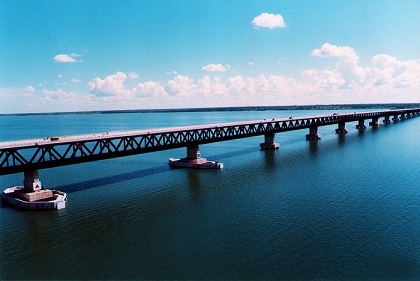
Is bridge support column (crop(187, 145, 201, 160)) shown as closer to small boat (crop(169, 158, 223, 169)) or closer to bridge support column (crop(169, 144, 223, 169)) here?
bridge support column (crop(169, 144, 223, 169))

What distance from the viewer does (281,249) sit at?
98.3ft

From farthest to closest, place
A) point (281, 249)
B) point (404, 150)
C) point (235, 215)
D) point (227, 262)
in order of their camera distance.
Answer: point (404, 150) < point (235, 215) < point (281, 249) < point (227, 262)

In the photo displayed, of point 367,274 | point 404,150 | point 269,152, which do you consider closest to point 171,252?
point 367,274

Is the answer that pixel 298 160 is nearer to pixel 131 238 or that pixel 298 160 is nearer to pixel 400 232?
pixel 400 232

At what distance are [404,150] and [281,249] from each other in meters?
71.9

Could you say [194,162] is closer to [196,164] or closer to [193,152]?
[196,164]

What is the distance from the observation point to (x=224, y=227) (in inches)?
1395

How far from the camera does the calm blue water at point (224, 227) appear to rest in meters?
27.2

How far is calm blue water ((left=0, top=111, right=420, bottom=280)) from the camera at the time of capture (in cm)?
2716

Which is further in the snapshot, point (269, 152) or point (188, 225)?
point (269, 152)

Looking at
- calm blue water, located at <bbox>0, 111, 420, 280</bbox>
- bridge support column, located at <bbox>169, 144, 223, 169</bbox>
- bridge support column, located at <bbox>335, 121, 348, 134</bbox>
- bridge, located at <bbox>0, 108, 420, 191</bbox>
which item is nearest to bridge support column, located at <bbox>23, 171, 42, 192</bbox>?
bridge, located at <bbox>0, 108, 420, 191</bbox>

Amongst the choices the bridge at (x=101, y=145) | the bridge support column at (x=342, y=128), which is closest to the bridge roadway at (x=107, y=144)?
the bridge at (x=101, y=145)

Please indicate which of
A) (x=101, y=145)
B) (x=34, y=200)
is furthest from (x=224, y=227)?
(x=34, y=200)

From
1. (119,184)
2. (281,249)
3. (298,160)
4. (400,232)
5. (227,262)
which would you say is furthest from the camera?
(298,160)
